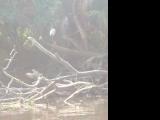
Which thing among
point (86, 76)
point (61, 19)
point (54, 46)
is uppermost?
point (61, 19)

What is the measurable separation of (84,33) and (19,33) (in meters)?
0.30

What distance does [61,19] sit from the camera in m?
1.63

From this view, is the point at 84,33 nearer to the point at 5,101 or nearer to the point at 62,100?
the point at 62,100

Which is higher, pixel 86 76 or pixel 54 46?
pixel 54 46

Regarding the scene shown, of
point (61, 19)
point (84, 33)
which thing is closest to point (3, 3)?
point (61, 19)

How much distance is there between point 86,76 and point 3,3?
513 millimetres

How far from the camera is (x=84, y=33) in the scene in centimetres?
165

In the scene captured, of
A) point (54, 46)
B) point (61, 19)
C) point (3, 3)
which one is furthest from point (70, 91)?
point (3, 3)

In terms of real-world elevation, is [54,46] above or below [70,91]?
above

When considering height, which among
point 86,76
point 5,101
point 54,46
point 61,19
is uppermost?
point 61,19
